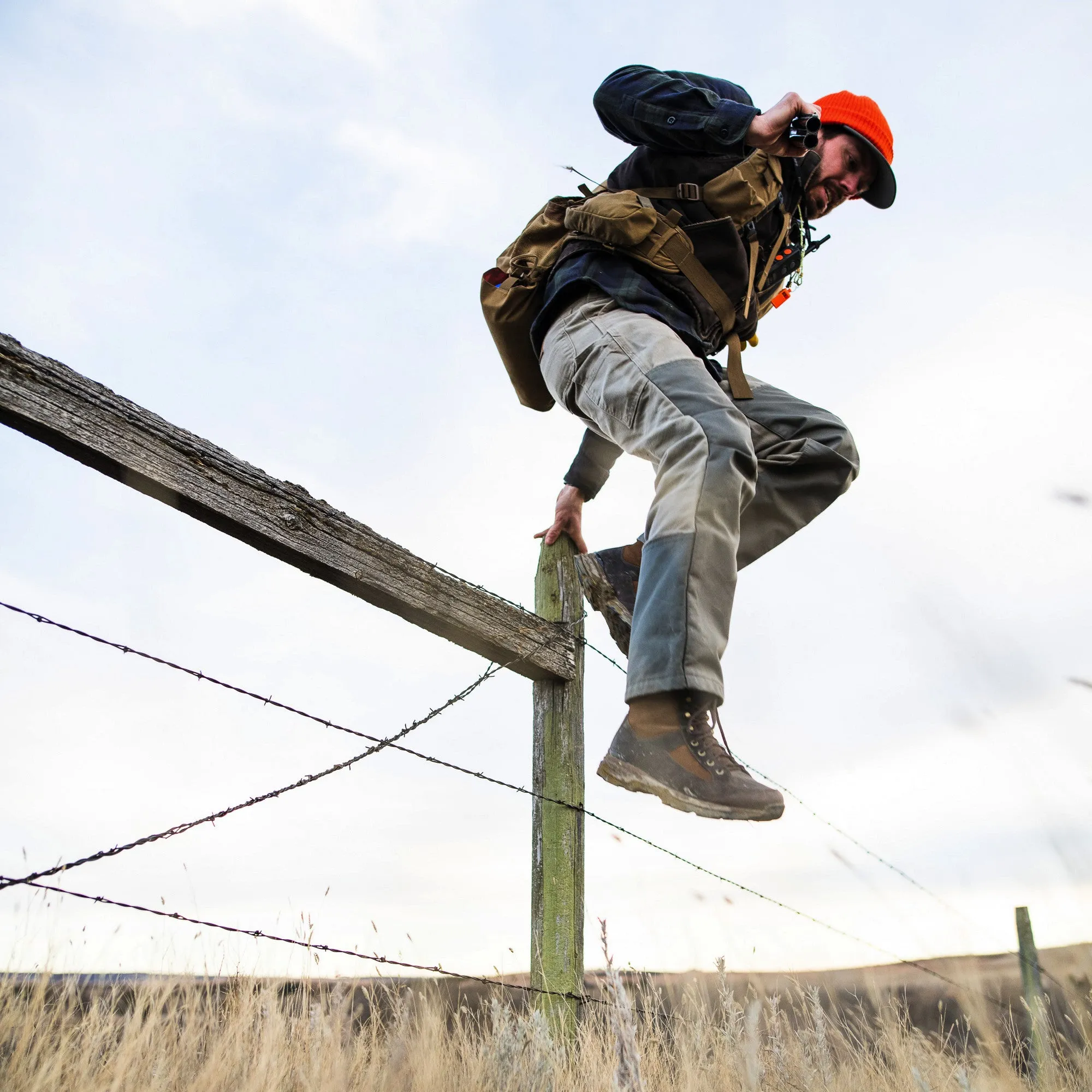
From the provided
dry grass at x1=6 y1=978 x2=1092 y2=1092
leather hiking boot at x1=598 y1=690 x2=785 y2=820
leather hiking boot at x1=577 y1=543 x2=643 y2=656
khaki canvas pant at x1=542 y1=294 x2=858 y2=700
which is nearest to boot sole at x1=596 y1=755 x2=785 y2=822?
leather hiking boot at x1=598 y1=690 x2=785 y2=820

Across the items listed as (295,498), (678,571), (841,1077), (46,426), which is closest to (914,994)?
(841,1077)

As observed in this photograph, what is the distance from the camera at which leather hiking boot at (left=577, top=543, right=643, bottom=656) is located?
113 inches

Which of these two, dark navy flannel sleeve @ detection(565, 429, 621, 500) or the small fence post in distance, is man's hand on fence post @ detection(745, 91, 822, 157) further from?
the small fence post in distance

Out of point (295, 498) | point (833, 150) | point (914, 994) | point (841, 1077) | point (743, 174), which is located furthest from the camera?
point (914, 994)

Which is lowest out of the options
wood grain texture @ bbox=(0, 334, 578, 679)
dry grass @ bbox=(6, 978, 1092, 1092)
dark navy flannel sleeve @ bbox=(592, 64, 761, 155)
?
dry grass @ bbox=(6, 978, 1092, 1092)

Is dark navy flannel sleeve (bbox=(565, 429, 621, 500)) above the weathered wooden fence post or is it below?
above

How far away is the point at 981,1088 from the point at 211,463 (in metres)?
2.49

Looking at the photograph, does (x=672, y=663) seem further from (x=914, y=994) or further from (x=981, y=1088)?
(x=914, y=994)

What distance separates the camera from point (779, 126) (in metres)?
2.46

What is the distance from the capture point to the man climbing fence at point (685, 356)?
6.95 feet

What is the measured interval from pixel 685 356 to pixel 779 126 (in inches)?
25.2

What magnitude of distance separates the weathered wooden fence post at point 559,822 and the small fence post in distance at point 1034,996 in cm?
144

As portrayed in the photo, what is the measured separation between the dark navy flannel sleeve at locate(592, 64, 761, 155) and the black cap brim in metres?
0.53

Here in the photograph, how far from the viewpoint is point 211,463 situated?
2.28 meters
